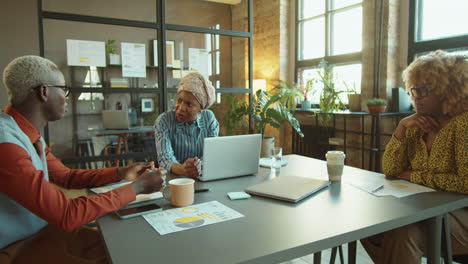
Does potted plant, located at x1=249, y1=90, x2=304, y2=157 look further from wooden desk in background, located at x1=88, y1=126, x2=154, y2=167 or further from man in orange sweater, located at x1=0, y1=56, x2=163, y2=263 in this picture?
man in orange sweater, located at x1=0, y1=56, x2=163, y2=263

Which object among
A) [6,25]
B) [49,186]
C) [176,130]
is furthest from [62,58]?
[49,186]

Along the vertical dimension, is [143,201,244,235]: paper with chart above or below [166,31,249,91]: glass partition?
below

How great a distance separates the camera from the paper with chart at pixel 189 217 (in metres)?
1.06

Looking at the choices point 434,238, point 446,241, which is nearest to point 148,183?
point 434,238

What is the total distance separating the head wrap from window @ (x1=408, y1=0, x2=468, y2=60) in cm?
281

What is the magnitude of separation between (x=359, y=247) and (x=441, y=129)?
53.2 inches

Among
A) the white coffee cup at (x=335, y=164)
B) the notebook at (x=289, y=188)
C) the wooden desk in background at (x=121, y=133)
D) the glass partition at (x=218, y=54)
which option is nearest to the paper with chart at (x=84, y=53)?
the wooden desk in background at (x=121, y=133)

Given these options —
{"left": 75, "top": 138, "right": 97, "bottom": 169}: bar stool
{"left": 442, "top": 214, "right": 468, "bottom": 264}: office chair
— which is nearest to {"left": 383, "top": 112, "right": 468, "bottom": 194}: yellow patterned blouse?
{"left": 442, "top": 214, "right": 468, "bottom": 264}: office chair

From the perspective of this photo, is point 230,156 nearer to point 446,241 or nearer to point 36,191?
point 36,191

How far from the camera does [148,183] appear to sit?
1.25 meters

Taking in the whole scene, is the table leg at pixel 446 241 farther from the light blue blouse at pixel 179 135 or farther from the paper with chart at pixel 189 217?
the light blue blouse at pixel 179 135

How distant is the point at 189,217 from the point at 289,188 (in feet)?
1.63

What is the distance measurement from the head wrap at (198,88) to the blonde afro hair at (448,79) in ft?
4.09

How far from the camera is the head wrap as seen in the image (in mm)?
2148
